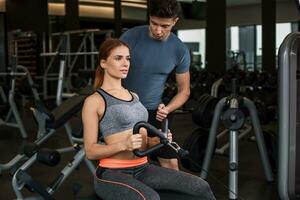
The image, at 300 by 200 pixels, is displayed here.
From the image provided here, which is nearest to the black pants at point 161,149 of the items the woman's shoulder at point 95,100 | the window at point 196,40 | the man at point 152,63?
the man at point 152,63

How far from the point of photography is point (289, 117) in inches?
89.0

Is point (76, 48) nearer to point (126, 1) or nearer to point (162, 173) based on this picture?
point (126, 1)

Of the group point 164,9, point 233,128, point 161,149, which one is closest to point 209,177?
point 233,128

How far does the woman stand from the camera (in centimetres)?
150

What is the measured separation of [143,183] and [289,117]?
3.34 ft

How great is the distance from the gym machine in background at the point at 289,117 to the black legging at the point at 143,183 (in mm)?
849

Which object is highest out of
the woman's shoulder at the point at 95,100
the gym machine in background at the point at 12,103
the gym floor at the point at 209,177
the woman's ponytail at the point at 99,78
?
the woman's ponytail at the point at 99,78

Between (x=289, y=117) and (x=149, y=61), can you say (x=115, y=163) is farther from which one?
(x=289, y=117)

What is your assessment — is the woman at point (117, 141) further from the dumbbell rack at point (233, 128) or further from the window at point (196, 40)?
the window at point (196, 40)

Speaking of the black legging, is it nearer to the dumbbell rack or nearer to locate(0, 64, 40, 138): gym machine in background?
the dumbbell rack

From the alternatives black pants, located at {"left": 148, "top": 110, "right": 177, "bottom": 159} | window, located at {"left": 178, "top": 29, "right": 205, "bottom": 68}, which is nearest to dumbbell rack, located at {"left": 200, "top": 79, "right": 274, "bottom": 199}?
black pants, located at {"left": 148, "top": 110, "right": 177, "bottom": 159}

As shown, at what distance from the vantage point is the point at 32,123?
21.1 ft

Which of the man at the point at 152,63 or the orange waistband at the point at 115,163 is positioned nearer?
the orange waistband at the point at 115,163

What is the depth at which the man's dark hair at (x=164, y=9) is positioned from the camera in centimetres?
175
